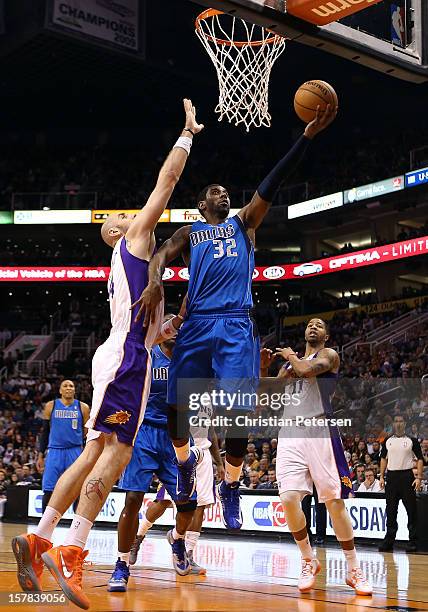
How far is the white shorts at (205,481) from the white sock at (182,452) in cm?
200

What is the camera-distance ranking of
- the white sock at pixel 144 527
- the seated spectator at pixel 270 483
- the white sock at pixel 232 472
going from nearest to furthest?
the white sock at pixel 232 472, the white sock at pixel 144 527, the seated spectator at pixel 270 483

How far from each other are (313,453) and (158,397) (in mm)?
1420

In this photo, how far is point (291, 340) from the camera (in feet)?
84.3

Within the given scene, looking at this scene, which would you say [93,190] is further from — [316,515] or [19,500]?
[316,515]

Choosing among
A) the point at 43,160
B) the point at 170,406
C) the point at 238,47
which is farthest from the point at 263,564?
the point at 43,160

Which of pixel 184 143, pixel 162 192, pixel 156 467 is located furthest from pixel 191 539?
pixel 184 143

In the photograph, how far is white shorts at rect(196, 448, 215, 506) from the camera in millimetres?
8047

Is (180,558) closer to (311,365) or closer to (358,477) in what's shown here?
(311,365)

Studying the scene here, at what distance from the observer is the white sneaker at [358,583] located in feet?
19.0

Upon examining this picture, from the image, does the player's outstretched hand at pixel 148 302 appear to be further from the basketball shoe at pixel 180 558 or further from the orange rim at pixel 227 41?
the orange rim at pixel 227 41

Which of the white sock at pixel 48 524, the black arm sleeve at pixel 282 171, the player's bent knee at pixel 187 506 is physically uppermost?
the black arm sleeve at pixel 282 171

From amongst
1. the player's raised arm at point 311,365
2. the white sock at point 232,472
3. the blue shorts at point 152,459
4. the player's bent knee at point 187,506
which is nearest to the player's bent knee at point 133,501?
the blue shorts at point 152,459

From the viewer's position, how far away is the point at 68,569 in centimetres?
430

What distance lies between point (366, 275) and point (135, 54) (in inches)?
437
